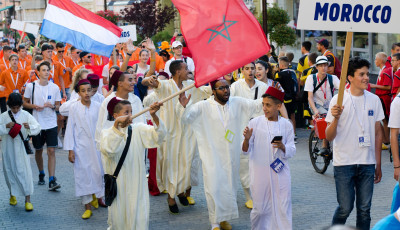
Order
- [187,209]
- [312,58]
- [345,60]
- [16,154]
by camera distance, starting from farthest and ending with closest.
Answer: [312,58] < [16,154] < [187,209] < [345,60]

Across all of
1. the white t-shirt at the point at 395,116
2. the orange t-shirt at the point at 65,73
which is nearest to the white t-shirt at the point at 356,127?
the white t-shirt at the point at 395,116

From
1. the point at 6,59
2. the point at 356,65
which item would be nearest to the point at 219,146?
the point at 356,65

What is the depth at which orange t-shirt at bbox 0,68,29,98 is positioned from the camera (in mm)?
15094

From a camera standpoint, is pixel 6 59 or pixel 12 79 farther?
pixel 6 59

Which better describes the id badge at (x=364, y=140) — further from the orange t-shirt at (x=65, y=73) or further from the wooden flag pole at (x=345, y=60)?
the orange t-shirt at (x=65, y=73)

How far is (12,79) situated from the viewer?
15.1 metres

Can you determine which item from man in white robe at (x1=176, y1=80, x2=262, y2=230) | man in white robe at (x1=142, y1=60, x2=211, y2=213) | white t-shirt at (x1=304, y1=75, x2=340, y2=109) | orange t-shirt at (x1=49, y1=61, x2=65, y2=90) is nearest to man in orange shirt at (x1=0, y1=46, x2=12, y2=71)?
orange t-shirt at (x1=49, y1=61, x2=65, y2=90)

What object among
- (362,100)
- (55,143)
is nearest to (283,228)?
(362,100)

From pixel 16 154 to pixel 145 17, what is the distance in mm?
24715

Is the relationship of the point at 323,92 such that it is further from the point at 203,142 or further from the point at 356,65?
the point at 356,65

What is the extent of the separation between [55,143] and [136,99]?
105 inches

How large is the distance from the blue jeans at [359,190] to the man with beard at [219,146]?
5.38 ft

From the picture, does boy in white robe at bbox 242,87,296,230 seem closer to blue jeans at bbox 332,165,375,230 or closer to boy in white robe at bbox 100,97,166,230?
blue jeans at bbox 332,165,375,230

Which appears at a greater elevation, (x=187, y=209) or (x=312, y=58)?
(x=312, y=58)
